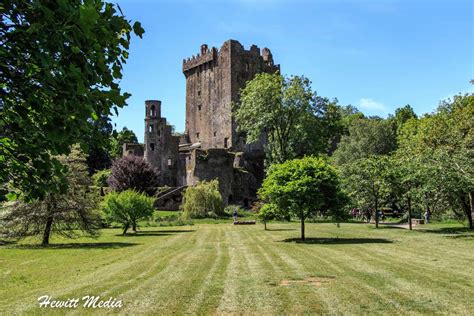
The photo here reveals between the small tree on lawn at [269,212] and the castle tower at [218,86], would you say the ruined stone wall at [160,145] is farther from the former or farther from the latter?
the small tree on lawn at [269,212]

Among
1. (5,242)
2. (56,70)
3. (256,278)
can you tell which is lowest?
(5,242)

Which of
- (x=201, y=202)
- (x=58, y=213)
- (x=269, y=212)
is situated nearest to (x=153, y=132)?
(x=201, y=202)

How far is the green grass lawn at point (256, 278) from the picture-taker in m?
9.79

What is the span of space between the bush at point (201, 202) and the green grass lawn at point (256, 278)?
2363cm

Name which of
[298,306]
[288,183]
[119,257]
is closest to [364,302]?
[298,306]

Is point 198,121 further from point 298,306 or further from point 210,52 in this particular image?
point 298,306

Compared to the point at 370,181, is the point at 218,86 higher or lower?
higher

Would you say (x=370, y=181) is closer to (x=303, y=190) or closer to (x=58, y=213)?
(x=303, y=190)

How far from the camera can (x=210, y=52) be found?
75.9 metres

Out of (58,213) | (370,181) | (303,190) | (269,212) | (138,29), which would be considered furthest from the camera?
(370,181)

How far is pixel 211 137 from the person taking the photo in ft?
Answer: 246

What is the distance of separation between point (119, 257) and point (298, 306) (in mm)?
11503

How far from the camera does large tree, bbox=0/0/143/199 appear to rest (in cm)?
523

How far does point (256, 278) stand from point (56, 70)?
894cm
